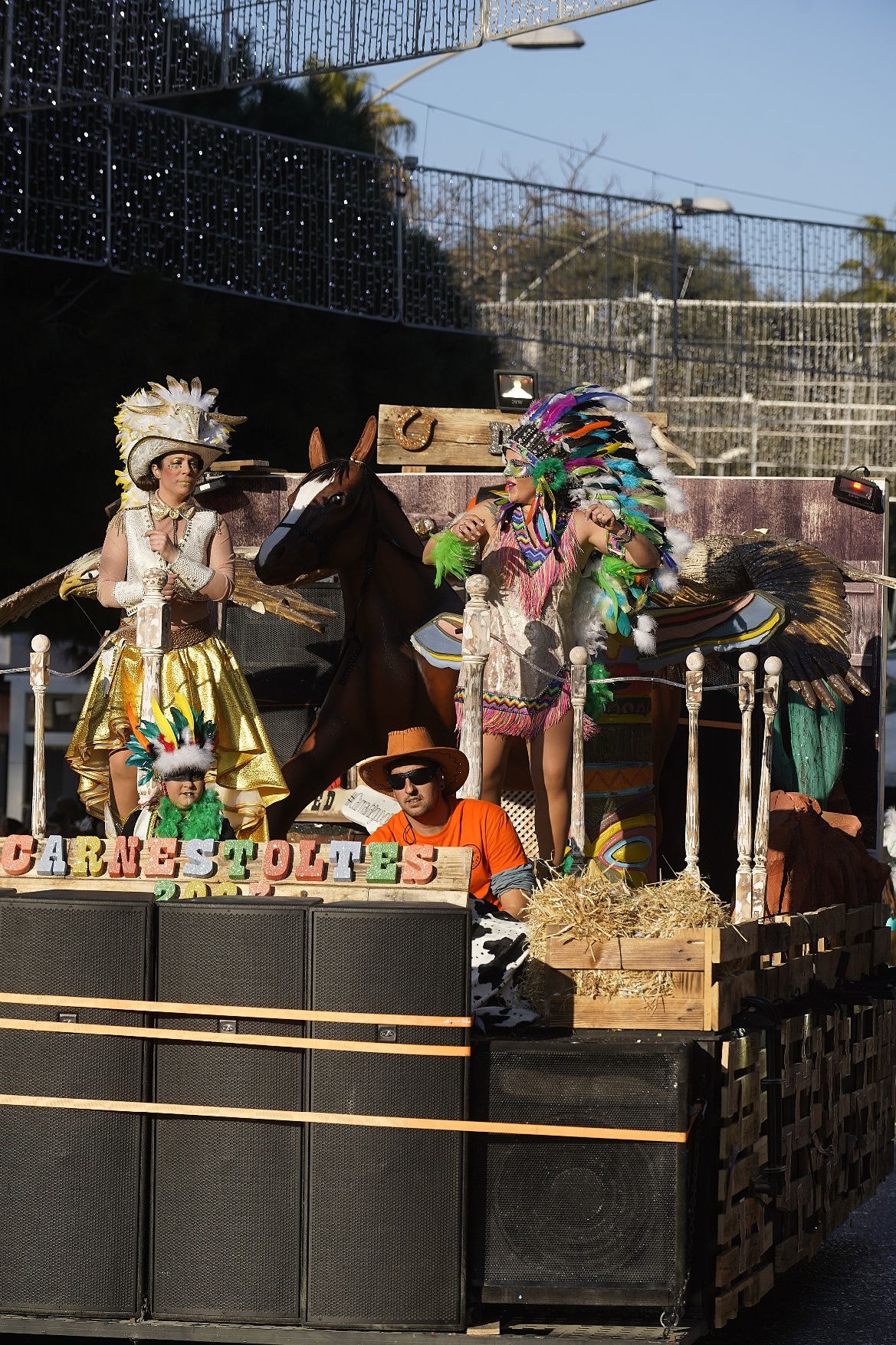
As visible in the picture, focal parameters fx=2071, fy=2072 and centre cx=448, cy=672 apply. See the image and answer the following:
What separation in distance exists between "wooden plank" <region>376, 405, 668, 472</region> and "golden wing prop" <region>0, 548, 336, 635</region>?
154cm

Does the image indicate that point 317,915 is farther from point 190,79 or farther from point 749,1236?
point 190,79

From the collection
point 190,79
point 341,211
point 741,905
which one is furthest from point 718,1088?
point 341,211

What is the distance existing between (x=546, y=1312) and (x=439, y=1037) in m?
0.75

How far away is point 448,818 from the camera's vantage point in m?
6.59

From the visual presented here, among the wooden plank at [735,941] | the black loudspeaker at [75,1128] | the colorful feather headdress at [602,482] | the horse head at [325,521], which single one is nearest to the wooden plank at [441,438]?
the horse head at [325,521]

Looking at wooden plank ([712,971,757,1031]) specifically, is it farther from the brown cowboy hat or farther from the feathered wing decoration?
the feathered wing decoration

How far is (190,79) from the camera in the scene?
39.2ft

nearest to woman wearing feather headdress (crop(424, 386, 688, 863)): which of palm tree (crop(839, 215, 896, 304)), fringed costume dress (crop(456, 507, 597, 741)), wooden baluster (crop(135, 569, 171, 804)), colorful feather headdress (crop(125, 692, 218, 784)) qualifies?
fringed costume dress (crop(456, 507, 597, 741))

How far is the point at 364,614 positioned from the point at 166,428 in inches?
54.7

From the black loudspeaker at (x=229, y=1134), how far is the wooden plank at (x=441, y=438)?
22.1 feet

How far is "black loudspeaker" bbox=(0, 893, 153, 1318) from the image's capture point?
16.2ft

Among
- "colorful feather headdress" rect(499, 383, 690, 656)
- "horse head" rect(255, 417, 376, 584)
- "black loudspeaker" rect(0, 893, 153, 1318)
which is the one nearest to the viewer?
"black loudspeaker" rect(0, 893, 153, 1318)

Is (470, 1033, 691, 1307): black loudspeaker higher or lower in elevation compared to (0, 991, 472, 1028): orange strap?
lower

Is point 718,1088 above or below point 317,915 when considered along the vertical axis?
below
